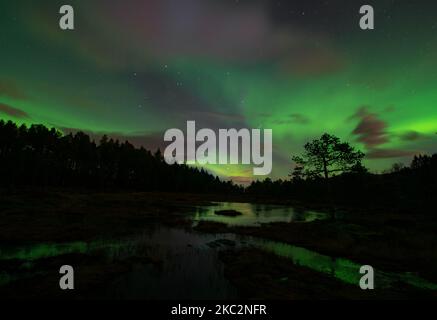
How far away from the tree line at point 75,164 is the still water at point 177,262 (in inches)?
2290

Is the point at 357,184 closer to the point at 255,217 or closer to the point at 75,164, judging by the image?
the point at 255,217

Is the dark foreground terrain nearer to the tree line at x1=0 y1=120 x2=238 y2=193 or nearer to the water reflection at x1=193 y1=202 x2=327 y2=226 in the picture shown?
the water reflection at x1=193 y1=202 x2=327 y2=226

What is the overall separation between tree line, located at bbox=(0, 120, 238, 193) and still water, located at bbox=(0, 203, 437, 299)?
5816 centimetres

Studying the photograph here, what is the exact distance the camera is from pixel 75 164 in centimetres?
9638

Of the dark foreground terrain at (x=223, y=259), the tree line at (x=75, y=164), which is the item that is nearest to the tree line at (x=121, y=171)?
the tree line at (x=75, y=164)

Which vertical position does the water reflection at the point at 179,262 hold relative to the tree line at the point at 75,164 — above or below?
below

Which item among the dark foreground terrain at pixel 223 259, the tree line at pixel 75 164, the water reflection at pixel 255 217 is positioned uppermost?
the tree line at pixel 75 164

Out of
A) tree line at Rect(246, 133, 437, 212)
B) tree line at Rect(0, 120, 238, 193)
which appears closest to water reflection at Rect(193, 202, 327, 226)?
tree line at Rect(246, 133, 437, 212)

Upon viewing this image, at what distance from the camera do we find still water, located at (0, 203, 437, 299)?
13055mm

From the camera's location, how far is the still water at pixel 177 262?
13.1m

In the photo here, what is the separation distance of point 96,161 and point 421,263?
98.1 meters

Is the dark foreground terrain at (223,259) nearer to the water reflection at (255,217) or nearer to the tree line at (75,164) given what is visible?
the water reflection at (255,217)

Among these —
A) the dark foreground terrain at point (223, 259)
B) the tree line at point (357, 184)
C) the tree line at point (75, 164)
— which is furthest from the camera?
the tree line at point (75, 164)

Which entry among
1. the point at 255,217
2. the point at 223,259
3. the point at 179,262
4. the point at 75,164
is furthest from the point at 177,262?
the point at 75,164
